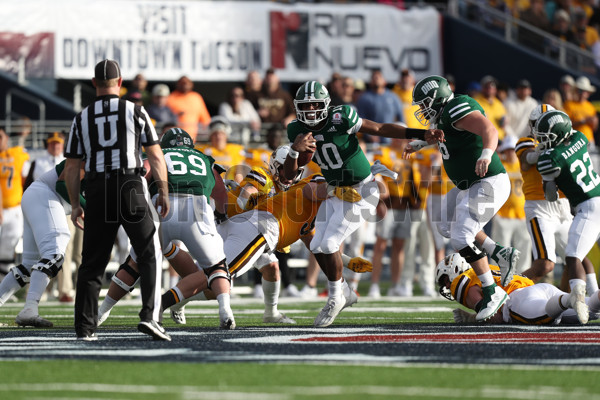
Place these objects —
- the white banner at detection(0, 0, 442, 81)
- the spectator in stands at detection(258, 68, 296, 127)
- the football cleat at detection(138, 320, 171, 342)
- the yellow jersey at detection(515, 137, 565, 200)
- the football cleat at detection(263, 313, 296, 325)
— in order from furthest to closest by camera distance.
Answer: the white banner at detection(0, 0, 442, 81) → the spectator in stands at detection(258, 68, 296, 127) → the yellow jersey at detection(515, 137, 565, 200) → the football cleat at detection(263, 313, 296, 325) → the football cleat at detection(138, 320, 171, 342)

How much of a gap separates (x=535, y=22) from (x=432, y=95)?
1222cm

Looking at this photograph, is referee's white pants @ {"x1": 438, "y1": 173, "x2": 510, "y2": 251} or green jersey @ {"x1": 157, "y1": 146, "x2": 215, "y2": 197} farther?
referee's white pants @ {"x1": 438, "y1": 173, "x2": 510, "y2": 251}

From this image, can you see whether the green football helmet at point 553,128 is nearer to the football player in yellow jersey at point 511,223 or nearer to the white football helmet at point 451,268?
the white football helmet at point 451,268

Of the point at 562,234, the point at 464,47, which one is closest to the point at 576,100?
the point at 464,47

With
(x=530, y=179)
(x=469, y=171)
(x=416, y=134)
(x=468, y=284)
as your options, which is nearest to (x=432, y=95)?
(x=416, y=134)

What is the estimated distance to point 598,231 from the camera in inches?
329

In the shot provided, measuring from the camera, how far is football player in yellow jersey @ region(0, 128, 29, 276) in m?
12.7

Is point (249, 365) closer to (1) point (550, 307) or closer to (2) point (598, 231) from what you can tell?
(1) point (550, 307)

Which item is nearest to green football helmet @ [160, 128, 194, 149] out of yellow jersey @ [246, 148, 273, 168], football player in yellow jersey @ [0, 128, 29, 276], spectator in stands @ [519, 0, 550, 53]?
yellow jersey @ [246, 148, 273, 168]

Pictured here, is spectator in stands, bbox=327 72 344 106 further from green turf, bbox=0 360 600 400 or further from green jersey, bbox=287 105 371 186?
green turf, bbox=0 360 600 400

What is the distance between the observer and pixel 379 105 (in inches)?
584

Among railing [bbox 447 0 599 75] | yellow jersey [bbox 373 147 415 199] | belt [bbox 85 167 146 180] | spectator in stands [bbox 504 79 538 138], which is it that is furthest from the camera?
railing [bbox 447 0 599 75]

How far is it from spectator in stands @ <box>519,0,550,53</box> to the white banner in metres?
2.06

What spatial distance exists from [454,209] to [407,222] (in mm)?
4599
